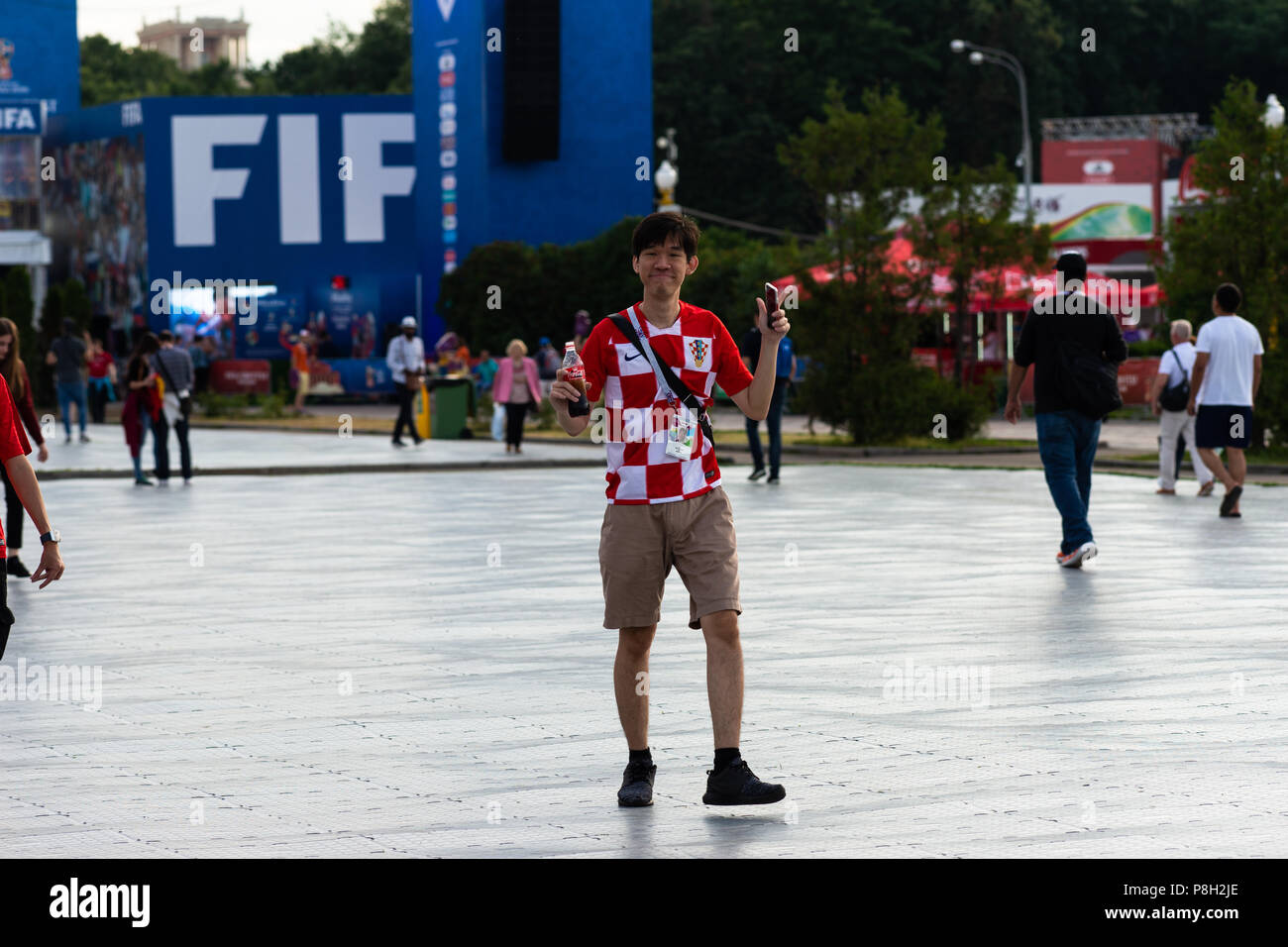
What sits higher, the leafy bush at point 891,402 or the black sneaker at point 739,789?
the leafy bush at point 891,402

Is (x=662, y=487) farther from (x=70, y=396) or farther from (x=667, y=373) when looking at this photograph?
(x=70, y=396)

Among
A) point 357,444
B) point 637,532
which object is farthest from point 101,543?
point 357,444

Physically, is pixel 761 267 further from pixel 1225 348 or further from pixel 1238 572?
pixel 1238 572

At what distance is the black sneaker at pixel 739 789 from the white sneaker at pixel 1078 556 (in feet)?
21.0

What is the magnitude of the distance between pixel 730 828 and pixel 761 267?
34.7 meters

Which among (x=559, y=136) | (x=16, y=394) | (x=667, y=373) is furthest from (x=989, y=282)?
(x=667, y=373)

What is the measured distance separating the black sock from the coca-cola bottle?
113cm

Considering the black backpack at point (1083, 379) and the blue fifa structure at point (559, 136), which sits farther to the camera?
the blue fifa structure at point (559, 136)

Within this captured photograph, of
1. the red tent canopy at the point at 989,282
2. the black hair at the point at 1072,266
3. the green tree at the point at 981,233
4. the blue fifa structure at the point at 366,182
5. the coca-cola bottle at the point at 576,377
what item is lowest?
the coca-cola bottle at the point at 576,377

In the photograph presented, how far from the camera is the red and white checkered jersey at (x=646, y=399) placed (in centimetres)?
616

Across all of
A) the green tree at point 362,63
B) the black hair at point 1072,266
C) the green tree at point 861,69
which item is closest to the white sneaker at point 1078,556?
the black hair at point 1072,266

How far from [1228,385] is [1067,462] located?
3.94m

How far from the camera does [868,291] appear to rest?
28031 millimetres

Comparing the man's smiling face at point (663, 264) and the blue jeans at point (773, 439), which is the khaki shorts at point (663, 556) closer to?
the man's smiling face at point (663, 264)
